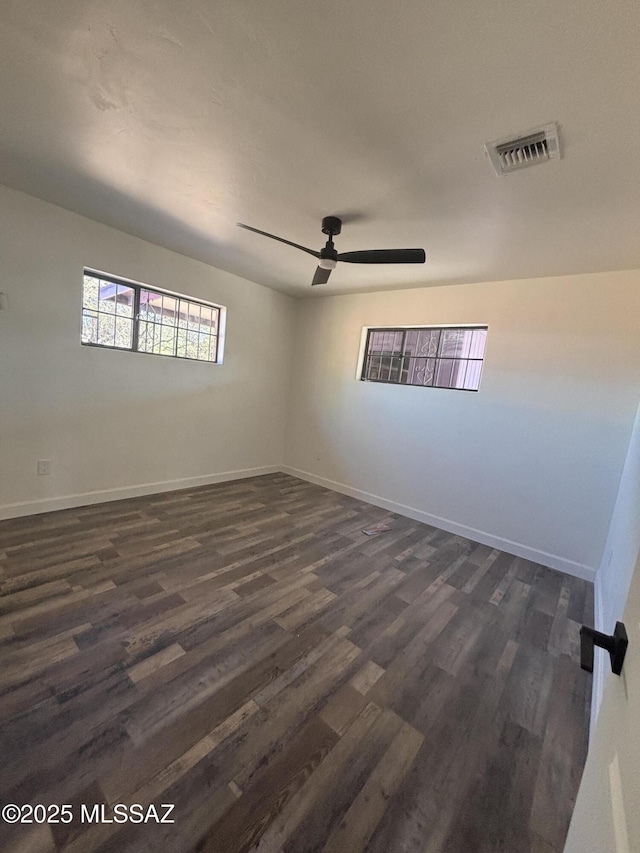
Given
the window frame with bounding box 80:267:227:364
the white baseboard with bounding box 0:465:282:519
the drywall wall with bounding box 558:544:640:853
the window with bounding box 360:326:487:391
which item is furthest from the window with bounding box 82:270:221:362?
the drywall wall with bounding box 558:544:640:853

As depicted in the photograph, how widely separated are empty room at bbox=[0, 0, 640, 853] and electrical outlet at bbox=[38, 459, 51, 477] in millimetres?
87

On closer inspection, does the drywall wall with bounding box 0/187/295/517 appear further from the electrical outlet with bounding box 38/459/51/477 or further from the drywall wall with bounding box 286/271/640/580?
the drywall wall with bounding box 286/271/640/580

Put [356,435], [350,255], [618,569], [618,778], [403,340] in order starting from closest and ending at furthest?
[618,778] < [618,569] < [350,255] < [403,340] < [356,435]

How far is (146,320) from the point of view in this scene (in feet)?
11.7

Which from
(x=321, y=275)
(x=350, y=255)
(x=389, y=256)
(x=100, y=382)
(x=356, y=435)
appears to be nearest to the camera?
(x=389, y=256)

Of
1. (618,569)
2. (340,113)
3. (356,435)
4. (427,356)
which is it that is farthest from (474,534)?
(340,113)

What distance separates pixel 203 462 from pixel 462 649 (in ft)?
11.0

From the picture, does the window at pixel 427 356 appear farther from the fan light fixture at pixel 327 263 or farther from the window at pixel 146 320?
the window at pixel 146 320

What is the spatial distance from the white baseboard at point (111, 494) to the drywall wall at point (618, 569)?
3.85 meters

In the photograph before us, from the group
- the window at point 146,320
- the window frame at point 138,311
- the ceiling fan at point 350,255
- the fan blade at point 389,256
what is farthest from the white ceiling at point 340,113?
the window at point 146,320

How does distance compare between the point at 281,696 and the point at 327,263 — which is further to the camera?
the point at 327,263

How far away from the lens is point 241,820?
1076 mm

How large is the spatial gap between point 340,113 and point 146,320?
2854 mm

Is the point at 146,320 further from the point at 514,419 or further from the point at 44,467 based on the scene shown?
the point at 514,419
